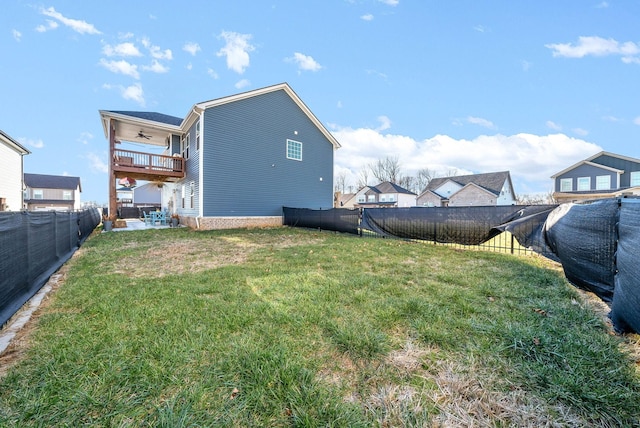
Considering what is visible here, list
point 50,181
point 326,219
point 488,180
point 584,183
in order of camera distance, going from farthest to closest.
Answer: point 50,181, point 488,180, point 584,183, point 326,219

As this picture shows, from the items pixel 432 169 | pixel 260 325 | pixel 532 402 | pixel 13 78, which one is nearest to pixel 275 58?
pixel 260 325

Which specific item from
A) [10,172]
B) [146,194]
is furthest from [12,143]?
[146,194]

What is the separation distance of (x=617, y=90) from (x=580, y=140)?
25.4 metres

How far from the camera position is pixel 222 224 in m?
12.4

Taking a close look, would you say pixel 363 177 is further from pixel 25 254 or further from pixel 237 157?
pixel 25 254

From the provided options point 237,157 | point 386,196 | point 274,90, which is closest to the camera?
point 237,157

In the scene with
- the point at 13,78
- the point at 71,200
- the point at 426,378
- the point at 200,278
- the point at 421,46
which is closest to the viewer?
the point at 426,378

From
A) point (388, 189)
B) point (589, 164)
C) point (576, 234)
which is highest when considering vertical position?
point (589, 164)

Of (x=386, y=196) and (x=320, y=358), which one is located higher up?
(x=386, y=196)

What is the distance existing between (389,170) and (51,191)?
55.7 metres

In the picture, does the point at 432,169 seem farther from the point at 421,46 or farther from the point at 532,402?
the point at 532,402

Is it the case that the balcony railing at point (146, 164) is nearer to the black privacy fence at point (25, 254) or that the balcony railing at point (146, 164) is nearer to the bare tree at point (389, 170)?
the black privacy fence at point (25, 254)

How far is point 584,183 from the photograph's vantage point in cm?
2562

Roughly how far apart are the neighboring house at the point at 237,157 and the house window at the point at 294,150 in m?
0.06
